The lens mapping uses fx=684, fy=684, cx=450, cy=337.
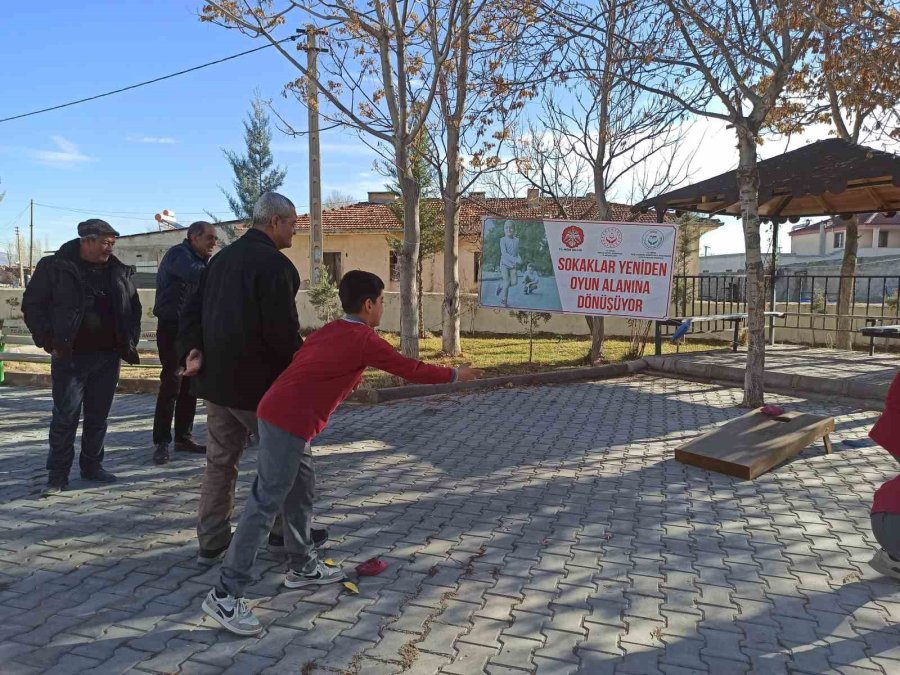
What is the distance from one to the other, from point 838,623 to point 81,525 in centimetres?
428

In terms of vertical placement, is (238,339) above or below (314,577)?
above

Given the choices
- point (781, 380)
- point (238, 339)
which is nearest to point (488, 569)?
point (238, 339)

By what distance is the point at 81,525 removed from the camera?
14.2ft

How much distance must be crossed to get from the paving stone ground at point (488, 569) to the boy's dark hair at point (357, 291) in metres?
1.44

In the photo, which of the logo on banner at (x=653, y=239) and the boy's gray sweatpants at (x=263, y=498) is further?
the logo on banner at (x=653, y=239)

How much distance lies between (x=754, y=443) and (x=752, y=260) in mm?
3185

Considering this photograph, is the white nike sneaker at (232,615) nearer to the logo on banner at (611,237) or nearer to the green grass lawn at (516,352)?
the green grass lawn at (516,352)

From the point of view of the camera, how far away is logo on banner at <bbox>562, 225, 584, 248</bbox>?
10.3 meters

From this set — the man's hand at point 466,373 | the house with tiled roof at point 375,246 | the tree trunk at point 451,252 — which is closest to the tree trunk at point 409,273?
the tree trunk at point 451,252

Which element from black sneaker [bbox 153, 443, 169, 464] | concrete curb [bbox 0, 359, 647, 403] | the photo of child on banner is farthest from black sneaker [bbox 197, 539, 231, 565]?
the photo of child on banner

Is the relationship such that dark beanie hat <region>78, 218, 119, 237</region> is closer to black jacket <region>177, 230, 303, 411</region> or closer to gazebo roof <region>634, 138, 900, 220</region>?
black jacket <region>177, 230, 303, 411</region>

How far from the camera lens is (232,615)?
2975 mm

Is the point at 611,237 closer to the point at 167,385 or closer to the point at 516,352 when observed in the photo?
the point at 516,352

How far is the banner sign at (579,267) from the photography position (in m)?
9.91
